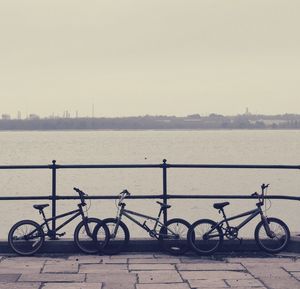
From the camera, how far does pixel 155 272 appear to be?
24.8 feet

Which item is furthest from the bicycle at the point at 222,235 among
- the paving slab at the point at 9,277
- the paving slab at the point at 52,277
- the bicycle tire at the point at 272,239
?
the paving slab at the point at 9,277

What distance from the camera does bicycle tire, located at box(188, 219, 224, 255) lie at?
338 inches

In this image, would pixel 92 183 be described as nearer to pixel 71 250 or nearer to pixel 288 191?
pixel 288 191

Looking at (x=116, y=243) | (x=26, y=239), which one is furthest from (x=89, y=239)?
(x=26, y=239)

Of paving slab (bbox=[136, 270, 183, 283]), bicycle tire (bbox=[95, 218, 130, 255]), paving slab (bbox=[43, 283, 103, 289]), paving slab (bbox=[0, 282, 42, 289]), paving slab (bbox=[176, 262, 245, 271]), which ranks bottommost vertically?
paving slab (bbox=[176, 262, 245, 271])

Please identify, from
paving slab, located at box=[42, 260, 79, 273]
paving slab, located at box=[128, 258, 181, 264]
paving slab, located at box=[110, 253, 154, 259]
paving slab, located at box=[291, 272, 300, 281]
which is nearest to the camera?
paving slab, located at box=[291, 272, 300, 281]

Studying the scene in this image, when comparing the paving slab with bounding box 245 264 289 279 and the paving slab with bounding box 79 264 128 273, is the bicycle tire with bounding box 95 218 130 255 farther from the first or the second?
the paving slab with bounding box 245 264 289 279

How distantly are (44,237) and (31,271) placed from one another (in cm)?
113

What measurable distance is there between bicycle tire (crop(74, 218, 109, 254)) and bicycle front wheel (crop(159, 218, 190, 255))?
722 millimetres

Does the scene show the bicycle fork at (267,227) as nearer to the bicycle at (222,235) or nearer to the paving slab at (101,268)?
the bicycle at (222,235)

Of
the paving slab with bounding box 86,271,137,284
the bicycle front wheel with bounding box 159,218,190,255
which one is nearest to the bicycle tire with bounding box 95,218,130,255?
the bicycle front wheel with bounding box 159,218,190,255

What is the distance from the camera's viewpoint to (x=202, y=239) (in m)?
8.66

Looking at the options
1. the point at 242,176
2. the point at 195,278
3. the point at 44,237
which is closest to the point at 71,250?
the point at 44,237

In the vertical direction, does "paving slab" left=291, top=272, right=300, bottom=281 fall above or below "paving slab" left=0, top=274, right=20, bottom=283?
above
